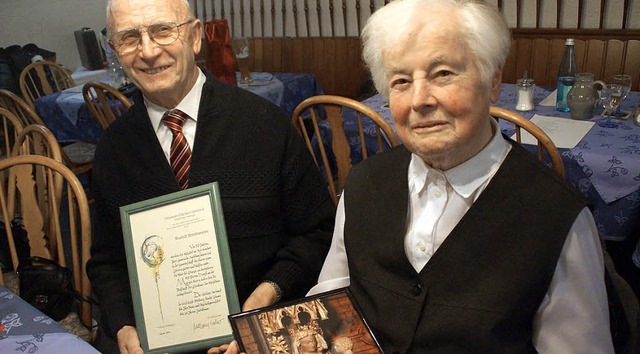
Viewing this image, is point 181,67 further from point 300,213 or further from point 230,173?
point 300,213

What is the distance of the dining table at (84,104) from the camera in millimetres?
3183

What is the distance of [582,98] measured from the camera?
6.64 feet

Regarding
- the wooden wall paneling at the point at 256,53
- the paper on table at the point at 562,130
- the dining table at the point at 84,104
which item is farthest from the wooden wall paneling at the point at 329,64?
the paper on table at the point at 562,130

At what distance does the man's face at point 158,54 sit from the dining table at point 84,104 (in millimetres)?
1764

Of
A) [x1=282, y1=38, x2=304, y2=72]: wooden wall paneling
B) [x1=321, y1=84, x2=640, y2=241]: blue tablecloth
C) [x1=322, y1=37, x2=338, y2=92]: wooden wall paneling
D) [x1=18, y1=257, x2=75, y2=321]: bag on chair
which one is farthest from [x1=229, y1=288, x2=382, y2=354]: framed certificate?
[x1=282, y1=38, x2=304, y2=72]: wooden wall paneling

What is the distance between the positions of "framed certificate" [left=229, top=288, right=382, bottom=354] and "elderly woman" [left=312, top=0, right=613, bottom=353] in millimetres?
106

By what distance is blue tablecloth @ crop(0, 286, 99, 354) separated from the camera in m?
0.99

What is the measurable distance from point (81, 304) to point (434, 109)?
1.17m

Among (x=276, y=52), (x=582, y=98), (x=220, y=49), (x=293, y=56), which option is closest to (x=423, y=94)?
(x=582, y=98)

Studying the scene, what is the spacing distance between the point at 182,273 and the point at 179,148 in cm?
35

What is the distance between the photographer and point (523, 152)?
98 cm

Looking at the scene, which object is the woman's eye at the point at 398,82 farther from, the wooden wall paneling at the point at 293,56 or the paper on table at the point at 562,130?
the wooden wall paneling at the point at 293,56

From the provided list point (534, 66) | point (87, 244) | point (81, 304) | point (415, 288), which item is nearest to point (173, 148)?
point (87, 244)

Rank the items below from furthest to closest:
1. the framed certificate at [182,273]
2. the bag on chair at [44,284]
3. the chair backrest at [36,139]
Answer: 1. the chair backrest at [36,139]
2. the bag on chair at [44,284]
3. the framed certificate at [182,273]
